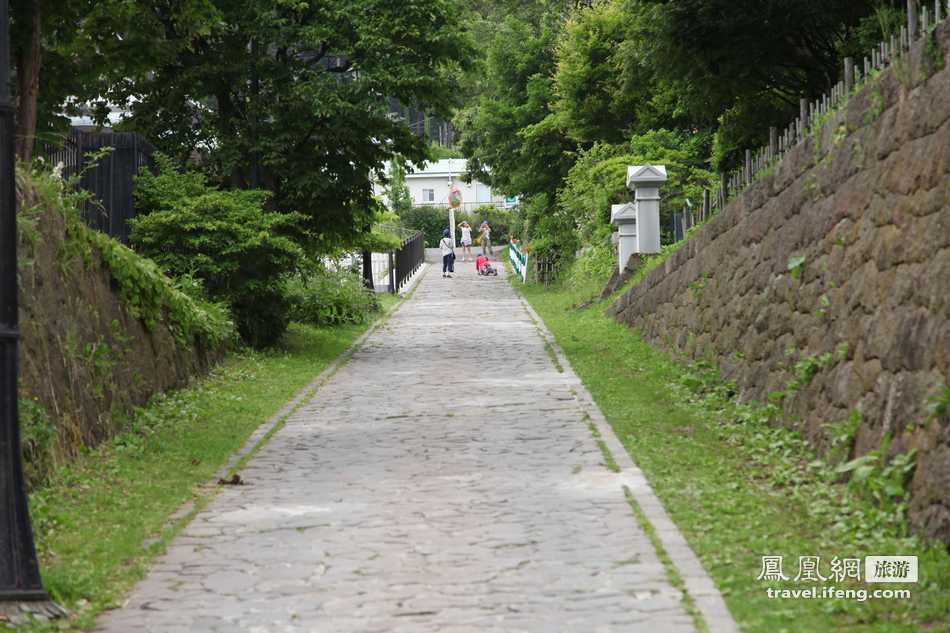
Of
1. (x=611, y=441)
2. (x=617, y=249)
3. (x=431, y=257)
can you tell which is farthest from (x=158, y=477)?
(x=431, y=257)

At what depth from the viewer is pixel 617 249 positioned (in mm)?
28125

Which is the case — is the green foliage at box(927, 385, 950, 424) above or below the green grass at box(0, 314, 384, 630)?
above

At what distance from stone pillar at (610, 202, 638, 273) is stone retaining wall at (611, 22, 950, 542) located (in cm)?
1113

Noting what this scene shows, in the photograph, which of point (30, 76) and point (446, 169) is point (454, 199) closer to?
point (446, 169)

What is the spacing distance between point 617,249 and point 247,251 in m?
11.7

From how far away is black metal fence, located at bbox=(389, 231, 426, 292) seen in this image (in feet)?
123

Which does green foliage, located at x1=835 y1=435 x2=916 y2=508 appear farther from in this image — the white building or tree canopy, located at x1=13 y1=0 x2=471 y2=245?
the white building

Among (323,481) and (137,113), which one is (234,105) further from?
(323,481)

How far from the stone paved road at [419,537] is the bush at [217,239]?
14.4ft

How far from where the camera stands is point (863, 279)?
31.0 ft

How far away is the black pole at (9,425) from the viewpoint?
247 inches

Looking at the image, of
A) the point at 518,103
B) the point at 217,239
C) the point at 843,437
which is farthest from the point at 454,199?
the point at 843,437

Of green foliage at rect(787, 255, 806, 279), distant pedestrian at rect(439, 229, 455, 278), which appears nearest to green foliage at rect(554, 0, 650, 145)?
distant pedestrian at rect(439, 229, 455, 278)

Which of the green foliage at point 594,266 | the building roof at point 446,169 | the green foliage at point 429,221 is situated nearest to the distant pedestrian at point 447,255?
the green foliage at point 594,266
